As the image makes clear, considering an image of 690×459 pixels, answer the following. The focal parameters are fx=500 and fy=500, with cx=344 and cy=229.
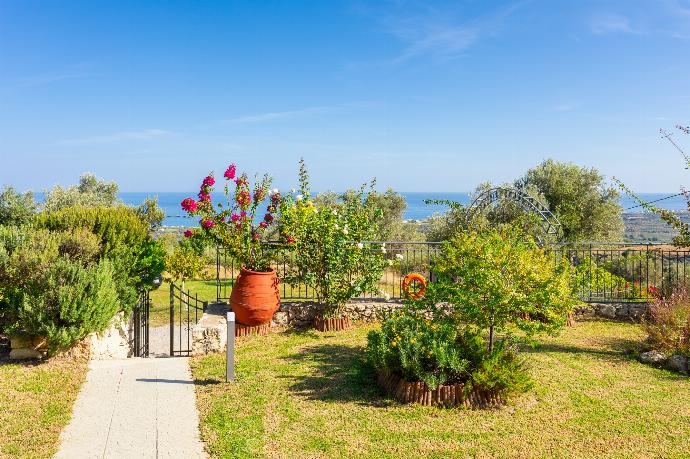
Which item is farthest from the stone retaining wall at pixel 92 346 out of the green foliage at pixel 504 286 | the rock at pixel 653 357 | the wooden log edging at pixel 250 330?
the rock at pixel 653 357

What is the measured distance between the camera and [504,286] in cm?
593

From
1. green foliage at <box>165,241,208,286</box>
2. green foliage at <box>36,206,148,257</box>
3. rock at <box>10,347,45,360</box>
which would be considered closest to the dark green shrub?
rock at <box>10,347,45,360</box>

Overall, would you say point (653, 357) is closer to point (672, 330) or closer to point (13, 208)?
point (672, 330)

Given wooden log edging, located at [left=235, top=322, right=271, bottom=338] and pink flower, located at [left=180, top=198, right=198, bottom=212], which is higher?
pink flower, located at [left=180, top=198, right=198, bottom=212]

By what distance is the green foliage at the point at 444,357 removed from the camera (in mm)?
5645

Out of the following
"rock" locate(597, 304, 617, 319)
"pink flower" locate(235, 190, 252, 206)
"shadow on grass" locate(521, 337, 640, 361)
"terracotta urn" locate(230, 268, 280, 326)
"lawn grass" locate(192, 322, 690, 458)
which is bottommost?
"lawn grass" locate(192, 322, 690, 458)

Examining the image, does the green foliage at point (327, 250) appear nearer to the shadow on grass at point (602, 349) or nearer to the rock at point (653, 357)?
the shadow on grass at point (602, 349)

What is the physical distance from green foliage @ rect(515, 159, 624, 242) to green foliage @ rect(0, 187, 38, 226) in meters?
19.2

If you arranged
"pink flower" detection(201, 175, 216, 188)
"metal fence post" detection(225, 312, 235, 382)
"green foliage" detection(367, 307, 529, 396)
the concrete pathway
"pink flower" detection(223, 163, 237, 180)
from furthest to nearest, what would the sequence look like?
1. "pink flower" detection(223, 163, 237, 180)
2. "pink flower" detection(201, 175, 216, 188)
3. "metal fence post" detection(225, 312, 235, 382)
4. "green foliage" detection(367, 307, 529, 396)
5. the concrete pathway

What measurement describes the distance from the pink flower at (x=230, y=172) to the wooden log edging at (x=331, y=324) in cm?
307

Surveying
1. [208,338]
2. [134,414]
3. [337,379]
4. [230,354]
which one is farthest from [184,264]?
[134,414]

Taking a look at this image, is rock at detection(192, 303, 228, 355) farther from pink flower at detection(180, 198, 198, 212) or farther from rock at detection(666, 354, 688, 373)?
rock at detection(666, 354, 688, 373)

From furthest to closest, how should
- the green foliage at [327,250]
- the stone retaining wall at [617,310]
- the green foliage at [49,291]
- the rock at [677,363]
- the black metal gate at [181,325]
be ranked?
1. the stone retaining wall at [617,310]
2. the green foliage at [327,250]
3. the black metal gate at [181,325]
4. the rock at [677,363]
5. the green foliage at [49,291]

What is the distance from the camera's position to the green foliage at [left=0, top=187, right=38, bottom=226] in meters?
16.9
